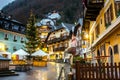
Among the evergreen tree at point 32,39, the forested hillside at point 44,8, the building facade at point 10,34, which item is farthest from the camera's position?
the forested hillside at point 44,8

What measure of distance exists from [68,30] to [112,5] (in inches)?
2125

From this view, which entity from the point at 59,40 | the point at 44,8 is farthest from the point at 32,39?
the point at 44,8

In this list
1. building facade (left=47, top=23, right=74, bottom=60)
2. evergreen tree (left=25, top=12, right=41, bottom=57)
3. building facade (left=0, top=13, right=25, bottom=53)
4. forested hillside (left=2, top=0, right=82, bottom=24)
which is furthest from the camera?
forested hillside (left=2, top=0, right=82, bottom=24)

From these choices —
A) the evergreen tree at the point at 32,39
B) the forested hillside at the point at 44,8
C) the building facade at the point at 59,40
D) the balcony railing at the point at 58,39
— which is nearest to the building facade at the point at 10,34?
the evergreen tree at the point at 32,39

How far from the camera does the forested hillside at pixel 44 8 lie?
4213 inches

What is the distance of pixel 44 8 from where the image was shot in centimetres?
13575

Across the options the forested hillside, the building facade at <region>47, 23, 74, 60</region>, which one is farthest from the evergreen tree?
the forested hillside

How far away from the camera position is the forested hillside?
10700 centimetres

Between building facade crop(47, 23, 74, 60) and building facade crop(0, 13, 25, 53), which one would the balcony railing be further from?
building facade crop(0, 13, 25, 53)

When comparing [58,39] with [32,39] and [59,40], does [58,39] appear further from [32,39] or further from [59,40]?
[32,39]

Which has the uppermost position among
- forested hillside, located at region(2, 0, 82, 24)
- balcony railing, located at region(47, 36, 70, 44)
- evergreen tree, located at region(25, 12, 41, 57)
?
forested hillside, located at region(2, 0, 82, 24)

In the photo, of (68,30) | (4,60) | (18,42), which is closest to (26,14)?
(68,30)

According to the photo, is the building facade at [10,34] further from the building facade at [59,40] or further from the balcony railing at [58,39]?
the building facade at [59,40]

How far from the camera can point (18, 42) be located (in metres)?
56.7
